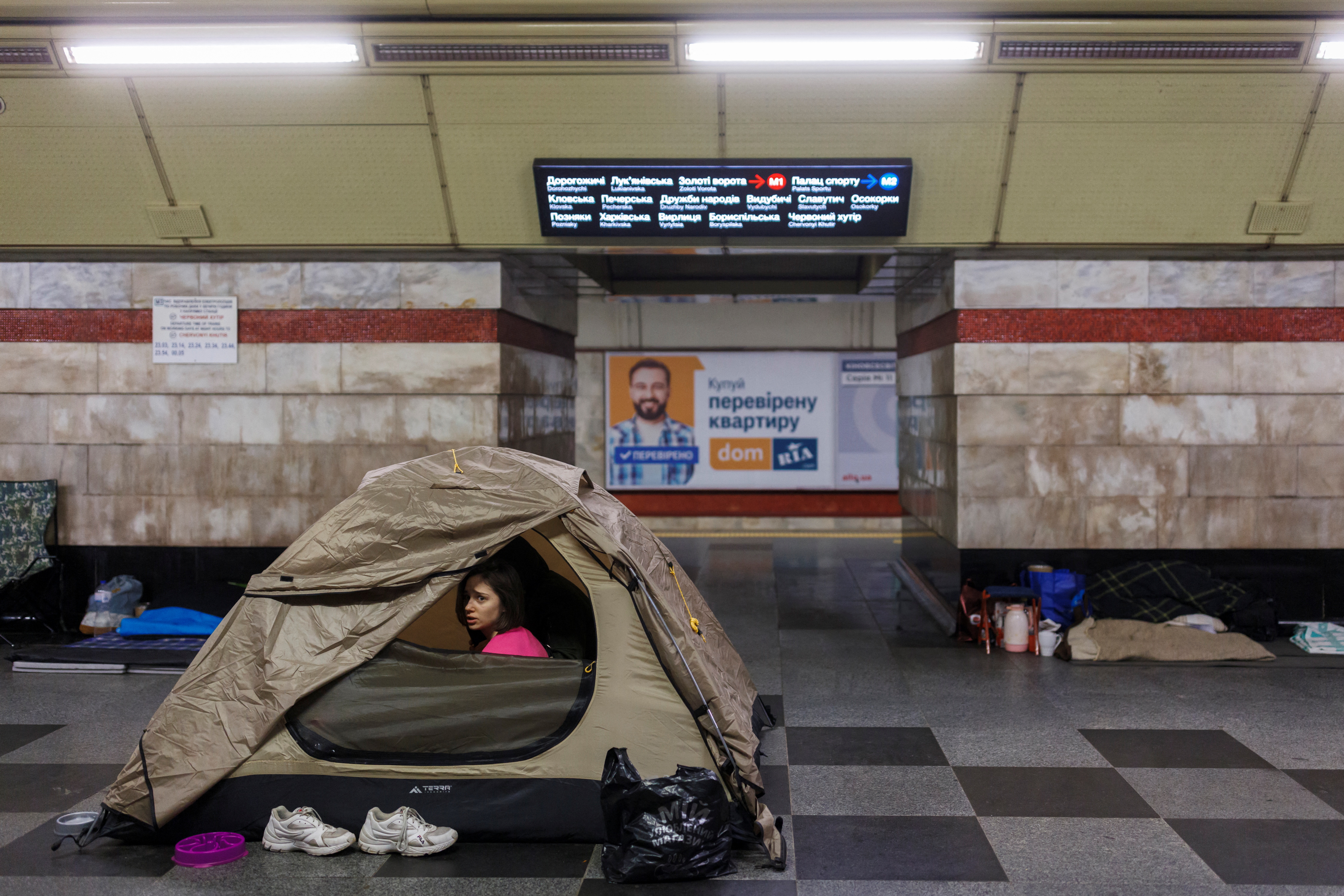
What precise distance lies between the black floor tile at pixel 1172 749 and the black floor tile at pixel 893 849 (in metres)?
1.30

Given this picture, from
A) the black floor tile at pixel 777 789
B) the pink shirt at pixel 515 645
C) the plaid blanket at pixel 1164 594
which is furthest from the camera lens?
the plaid blanket at pixel 1164 594

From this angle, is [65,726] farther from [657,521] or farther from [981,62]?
[657,521]

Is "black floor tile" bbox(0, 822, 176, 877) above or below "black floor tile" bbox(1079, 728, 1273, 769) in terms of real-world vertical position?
below

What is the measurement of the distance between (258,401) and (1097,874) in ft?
22.0

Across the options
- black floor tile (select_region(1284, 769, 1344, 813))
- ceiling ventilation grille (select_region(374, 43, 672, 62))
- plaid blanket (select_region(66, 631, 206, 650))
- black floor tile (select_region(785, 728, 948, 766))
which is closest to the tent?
black floor tile (select_region(785, 728, 948, 766))

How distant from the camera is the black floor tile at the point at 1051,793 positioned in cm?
435

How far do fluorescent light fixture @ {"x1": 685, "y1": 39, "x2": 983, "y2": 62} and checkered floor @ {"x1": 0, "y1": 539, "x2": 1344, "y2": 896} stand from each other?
13.2 ft

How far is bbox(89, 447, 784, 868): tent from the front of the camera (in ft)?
13.4

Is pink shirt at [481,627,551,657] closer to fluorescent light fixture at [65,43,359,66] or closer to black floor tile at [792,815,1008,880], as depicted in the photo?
black floor tile at [792,815,1008,880]

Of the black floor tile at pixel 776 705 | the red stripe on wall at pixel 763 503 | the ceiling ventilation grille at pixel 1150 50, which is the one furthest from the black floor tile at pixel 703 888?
the red stripe on wall at pixel 763 503

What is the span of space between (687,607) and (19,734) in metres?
3.85

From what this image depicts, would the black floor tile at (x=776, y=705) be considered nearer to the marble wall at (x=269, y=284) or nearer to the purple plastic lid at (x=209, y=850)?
the purple plastic lid at (x=209, y=850)

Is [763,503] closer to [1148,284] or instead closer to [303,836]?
[1148,284]

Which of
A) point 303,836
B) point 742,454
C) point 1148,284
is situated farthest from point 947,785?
point 742,454
